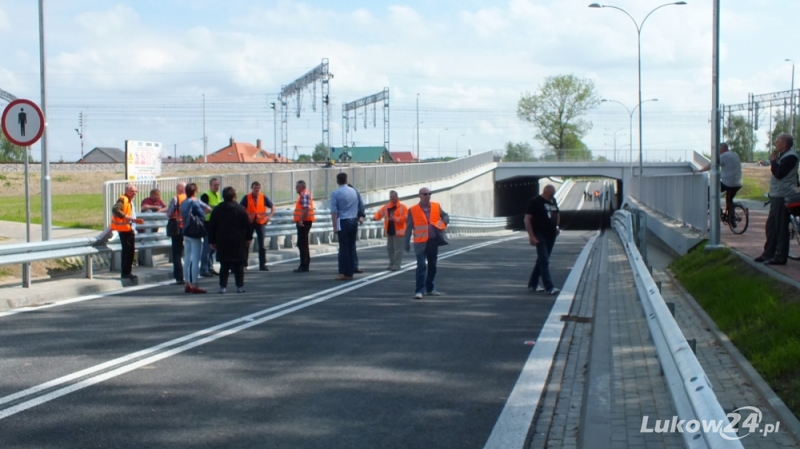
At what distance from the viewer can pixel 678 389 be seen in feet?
15.2

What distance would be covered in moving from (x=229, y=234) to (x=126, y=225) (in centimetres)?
229

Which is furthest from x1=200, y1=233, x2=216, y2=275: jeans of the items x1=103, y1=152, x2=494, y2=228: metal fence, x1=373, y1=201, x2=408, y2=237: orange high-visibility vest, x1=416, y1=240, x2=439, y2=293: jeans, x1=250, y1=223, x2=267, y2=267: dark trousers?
x1=416, y1=240, x2=439, y2=293: jeans

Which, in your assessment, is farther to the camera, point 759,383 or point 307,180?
point 307,180

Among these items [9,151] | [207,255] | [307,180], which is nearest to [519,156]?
[307,180]

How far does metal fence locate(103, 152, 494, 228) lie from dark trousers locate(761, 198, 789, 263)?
36.9ft

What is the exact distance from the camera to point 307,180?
96.7 feet

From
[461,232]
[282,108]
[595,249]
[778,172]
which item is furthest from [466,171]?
[778,172]

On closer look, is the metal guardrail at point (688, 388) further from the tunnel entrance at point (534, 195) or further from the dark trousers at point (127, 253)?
the tunnel entrance at point (534, 195)

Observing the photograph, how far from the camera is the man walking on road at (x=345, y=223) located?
15336 millimetres

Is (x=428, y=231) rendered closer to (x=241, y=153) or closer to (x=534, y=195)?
(x=534, y=195)

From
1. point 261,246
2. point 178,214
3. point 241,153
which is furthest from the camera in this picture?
point 241,153

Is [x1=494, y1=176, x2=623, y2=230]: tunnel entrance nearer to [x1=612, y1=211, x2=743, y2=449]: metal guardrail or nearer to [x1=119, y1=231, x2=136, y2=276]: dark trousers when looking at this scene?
[x1=119, y1=231, x2=136, y2=276]: dark trousers

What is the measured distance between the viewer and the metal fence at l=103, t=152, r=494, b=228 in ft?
65.0

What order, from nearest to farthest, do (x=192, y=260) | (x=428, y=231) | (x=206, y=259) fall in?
1. (x=428, y=231)
2. (x=192, y=260)
3. (x=206, y=259)
